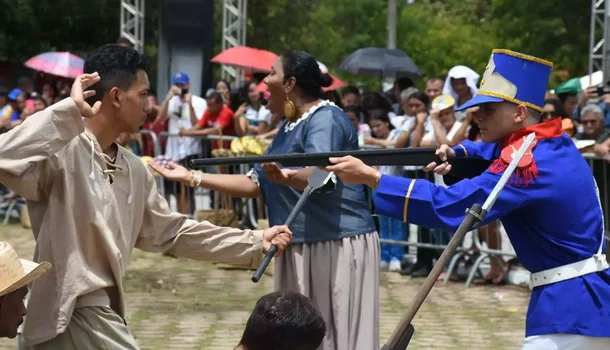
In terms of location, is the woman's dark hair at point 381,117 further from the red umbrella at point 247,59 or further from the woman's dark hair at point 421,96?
the red umbrella at point 247,59

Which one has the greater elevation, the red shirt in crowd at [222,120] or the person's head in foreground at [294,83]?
the person's head in foreground at [294,83]

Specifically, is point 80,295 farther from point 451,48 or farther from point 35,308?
point 451,48

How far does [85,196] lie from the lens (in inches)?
167

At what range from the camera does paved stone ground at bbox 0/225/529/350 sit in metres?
8.62

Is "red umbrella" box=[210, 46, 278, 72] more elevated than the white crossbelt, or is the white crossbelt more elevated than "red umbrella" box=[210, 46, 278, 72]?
"red umbrella" box=[210, 46, 278, 72]

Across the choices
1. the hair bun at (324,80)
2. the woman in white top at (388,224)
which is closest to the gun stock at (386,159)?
the hair bun at (324,80)

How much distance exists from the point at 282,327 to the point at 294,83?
8.73ft

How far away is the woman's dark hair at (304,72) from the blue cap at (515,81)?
1.41 meters

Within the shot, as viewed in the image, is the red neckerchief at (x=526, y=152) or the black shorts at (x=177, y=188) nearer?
the red neckerchief at (x=526, y=152)

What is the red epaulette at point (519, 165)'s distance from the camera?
466 cm

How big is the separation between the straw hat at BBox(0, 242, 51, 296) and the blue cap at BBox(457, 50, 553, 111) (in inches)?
76.8

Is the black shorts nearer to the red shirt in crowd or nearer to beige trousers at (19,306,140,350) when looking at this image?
the red shirt in crowd

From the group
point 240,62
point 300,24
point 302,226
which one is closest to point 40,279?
point 302,226

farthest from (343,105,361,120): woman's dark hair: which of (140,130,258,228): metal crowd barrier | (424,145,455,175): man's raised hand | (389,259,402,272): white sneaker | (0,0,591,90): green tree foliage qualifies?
(0,0,591,90): green tree foliage
